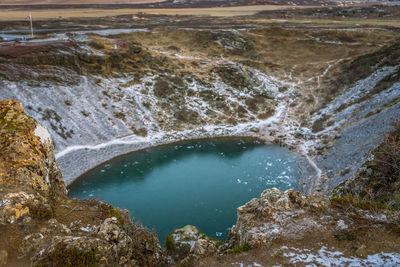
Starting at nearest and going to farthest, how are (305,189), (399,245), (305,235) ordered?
(399,245) → (305,235) → (305,189)

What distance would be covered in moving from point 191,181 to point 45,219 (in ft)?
79.1

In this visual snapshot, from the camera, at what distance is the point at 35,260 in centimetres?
1025

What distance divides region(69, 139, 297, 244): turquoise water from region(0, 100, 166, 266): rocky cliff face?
1335 centimetres

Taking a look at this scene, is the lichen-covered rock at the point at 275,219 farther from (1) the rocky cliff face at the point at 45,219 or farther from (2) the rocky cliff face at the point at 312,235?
(1) the rocky cliff face at the point at 45,219

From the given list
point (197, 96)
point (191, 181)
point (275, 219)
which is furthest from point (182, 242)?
point (197, 96)

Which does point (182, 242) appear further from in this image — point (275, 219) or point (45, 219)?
point (45, 219)

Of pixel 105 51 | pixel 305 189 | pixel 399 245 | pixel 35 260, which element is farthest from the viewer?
pixel 105 51

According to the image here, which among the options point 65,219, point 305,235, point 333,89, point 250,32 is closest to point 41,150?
point 65,219

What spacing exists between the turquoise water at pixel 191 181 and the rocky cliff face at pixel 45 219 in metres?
13.3

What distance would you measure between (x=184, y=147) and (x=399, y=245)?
114 ft

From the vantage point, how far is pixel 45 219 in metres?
12.5

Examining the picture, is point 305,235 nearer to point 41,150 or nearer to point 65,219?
point 65,219

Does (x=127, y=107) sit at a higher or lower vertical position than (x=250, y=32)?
lower

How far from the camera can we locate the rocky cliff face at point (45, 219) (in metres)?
10.6
